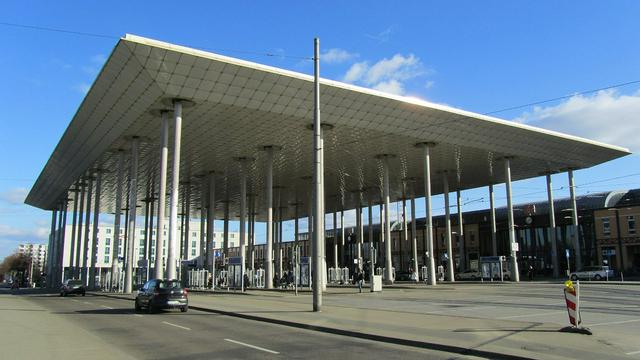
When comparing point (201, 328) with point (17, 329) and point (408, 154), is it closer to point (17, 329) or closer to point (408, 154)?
point (17, 329)

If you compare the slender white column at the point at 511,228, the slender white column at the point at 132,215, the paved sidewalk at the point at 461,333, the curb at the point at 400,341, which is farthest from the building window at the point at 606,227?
the curb at the point at 400,341

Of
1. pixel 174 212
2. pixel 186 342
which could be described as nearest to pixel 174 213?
pixel 174 212

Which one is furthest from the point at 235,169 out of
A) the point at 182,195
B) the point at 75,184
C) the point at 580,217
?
the point at 580,217

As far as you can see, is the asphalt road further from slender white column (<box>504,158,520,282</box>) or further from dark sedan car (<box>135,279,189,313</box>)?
slender white column (<box>504,158,520,282</box>)

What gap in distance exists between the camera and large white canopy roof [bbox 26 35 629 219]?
37125 mm

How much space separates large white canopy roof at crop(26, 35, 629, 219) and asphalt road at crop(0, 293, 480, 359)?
810 inches

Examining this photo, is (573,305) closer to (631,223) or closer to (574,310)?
(574,310)

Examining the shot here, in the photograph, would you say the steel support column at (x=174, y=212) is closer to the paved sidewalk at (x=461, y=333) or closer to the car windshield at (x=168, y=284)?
the car windshield at (x=168, y=284)

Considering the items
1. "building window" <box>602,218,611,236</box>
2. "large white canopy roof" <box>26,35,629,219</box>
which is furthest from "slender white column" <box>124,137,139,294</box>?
"building window" <box>602,218,611,236</box>

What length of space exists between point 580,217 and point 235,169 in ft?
148

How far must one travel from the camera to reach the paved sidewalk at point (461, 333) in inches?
431

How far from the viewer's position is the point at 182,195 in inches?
3091

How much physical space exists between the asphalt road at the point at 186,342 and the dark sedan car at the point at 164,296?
408 centimetres

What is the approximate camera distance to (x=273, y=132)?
157 feet
